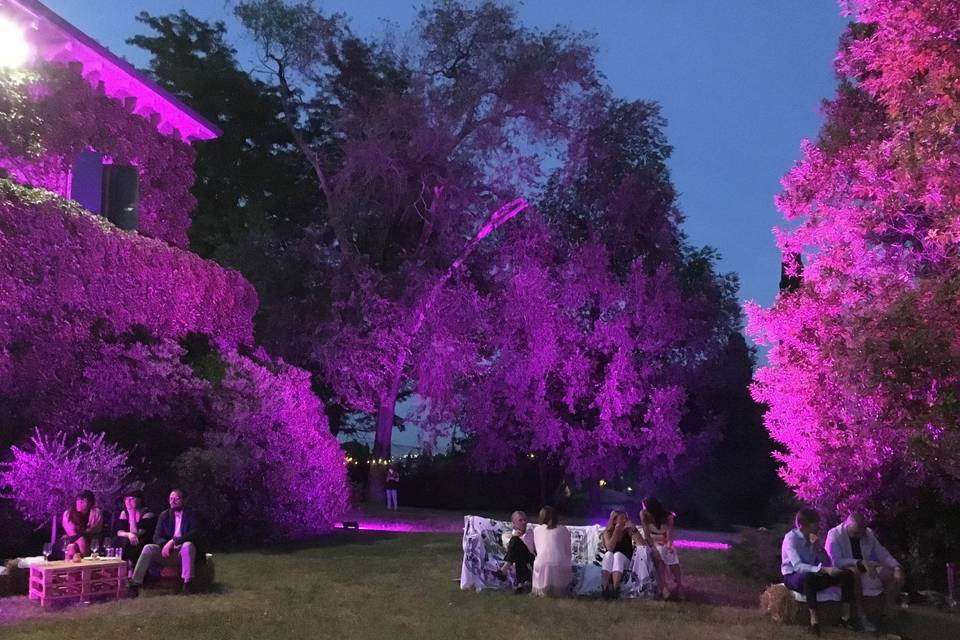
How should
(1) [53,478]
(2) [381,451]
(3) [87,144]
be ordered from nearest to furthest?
(1) [53,478], (3) [87,144], (2) [381,451]

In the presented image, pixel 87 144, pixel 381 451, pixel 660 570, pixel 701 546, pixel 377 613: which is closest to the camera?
pixel 377 613

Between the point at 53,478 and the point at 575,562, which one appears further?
the point at 53,478

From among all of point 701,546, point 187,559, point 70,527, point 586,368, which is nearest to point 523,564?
point 187,559

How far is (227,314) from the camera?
15.0m

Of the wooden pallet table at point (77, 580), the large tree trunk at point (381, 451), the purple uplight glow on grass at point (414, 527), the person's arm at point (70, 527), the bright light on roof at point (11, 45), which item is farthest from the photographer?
the large tree trunk at point (381, 451)

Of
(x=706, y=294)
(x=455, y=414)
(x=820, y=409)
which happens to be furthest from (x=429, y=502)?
(x=820, y=409)

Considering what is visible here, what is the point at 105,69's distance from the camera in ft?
45.0

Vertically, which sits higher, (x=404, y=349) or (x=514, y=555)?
(x=404, y=349)

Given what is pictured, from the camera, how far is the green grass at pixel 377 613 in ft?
23.8

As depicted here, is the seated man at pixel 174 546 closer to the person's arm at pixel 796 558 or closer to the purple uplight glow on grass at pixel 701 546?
the person's arm at pixel 796 558

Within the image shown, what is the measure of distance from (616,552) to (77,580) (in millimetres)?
5765

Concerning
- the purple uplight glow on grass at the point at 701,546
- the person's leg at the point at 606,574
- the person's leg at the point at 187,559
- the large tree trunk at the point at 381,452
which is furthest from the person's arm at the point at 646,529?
the large tree trunk at the point at 381,452

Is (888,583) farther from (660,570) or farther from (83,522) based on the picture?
(83,522)

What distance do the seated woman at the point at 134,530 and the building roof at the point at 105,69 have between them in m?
7.40
